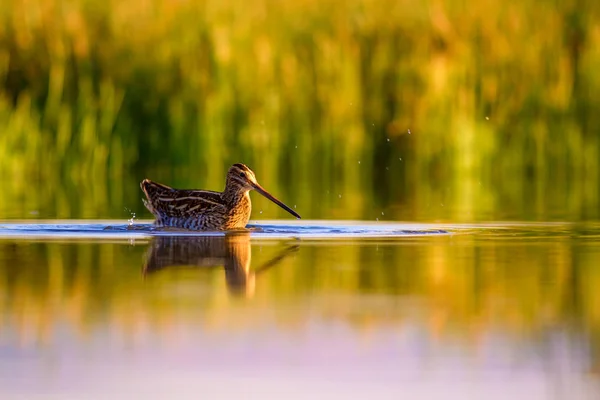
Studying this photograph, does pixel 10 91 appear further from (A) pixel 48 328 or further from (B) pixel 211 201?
(A) pixel 48 328

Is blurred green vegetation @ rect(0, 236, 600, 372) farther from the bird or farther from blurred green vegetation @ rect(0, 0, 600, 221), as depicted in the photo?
blurred green vegetation @ rect(0, 0, 600, 221)

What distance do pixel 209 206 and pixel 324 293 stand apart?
491 centimetres

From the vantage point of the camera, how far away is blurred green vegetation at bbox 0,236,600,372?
20.6 ft

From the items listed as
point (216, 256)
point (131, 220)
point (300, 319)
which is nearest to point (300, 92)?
point (131, 220)

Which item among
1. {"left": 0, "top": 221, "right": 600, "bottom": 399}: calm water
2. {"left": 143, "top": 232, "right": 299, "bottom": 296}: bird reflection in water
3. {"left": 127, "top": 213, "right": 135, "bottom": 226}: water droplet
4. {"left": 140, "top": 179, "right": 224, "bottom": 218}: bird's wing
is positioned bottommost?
{"left": 0, "top": 221, "right": 600, "bottom": 399}: calm water

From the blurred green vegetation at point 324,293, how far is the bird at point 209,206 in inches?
83.9

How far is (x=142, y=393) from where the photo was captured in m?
4.96

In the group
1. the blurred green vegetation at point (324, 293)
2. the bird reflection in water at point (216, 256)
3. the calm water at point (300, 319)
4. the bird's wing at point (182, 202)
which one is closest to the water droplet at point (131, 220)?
the bird's wing at point (182, 202)

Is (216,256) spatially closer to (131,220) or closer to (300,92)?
(131,220)

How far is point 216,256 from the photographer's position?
9516 millimetres

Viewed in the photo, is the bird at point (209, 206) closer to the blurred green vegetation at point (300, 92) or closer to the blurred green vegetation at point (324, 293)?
the blurred green vegetation at point (324, 293)

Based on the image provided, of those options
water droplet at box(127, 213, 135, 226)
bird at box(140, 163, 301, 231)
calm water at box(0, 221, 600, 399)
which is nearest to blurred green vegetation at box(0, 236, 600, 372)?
calm water at box(0, 221, 600, 399)

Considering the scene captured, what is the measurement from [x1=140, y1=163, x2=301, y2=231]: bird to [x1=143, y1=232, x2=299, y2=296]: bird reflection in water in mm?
724

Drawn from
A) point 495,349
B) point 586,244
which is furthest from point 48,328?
point 586,244
